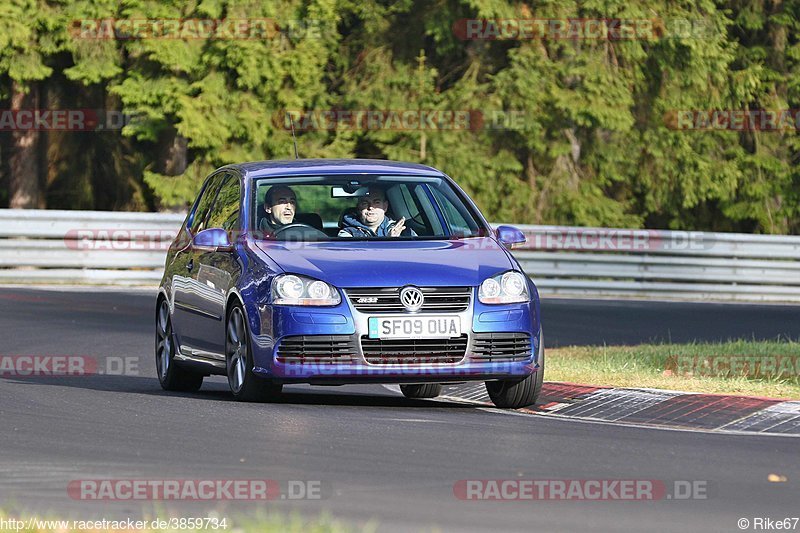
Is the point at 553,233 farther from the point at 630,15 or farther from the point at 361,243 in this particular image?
the point at 361,243

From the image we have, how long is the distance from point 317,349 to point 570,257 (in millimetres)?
17584

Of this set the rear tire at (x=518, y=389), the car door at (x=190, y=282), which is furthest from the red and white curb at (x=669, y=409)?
the car door at (x=190, y=282)

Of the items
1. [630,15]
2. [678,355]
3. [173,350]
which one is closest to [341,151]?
[630,15]

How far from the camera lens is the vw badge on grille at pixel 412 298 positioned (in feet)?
36.6

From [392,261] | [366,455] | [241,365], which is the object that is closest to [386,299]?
[392,261]

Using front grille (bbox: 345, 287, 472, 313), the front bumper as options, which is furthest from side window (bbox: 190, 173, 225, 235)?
front grille (bbox: 345, 287, 472, 313)

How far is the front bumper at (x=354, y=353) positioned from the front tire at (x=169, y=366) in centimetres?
209

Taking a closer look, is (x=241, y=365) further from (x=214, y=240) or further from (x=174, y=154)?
(x=174, y=154)

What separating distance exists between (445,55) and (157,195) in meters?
6.82

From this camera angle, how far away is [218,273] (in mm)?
12258

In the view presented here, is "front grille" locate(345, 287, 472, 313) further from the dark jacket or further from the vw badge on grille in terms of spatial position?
the dark jacket

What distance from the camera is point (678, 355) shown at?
53.9 ft

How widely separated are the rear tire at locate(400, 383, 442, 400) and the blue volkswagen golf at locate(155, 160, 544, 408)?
1.19 metres

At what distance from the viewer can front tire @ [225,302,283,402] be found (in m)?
11.6
